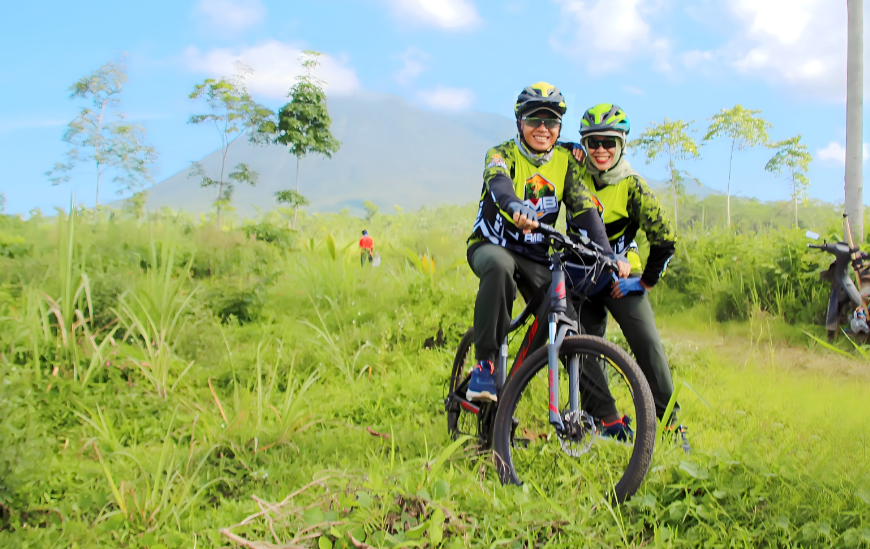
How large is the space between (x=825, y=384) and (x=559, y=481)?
2886mm

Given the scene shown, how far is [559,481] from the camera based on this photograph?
3.17 meters

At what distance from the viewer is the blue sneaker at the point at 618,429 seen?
332cm

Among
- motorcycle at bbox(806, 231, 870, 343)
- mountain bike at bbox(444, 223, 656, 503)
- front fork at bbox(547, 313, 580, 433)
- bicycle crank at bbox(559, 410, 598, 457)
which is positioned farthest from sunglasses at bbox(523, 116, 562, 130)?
motorcycle at bbox(806, 231, 870, 343)

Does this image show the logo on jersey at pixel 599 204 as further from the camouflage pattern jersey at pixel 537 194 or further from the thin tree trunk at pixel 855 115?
the thin tree trunk at pixel 855 115

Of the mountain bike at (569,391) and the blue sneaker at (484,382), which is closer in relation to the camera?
the mountain bike at (569,391)

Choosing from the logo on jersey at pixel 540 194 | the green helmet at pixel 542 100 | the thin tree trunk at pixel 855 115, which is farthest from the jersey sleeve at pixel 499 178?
the thin tree trunk at pixel 855 115

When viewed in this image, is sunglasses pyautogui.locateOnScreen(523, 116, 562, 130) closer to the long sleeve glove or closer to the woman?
the woman

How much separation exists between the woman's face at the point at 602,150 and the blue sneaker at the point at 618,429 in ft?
4.33

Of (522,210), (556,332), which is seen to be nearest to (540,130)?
(522,210)

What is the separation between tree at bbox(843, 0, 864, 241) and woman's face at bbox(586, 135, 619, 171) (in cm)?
522

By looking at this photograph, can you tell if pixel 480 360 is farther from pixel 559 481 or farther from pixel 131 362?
pixel 131 362

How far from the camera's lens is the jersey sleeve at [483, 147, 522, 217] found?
10.4ft

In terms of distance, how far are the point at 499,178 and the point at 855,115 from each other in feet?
20.0

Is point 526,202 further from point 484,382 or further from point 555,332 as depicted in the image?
point 484,382
